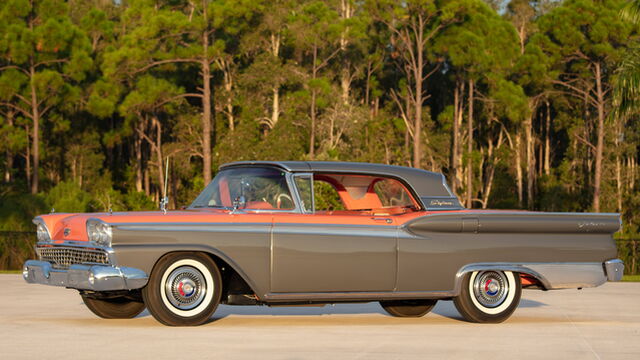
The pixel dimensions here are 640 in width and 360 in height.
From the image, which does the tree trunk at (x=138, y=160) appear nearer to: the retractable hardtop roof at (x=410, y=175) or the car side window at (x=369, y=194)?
the car side window at (x=369, y=194)

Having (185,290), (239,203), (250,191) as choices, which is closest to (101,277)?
(185,290)

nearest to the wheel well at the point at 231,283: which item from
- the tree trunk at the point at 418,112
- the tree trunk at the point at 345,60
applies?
the tree trunk at the point at 418,112

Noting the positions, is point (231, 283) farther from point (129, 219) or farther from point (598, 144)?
point (598, 144)

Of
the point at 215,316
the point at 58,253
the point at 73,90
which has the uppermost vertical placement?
the point at 73,90

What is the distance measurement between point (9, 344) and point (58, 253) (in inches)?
59.7

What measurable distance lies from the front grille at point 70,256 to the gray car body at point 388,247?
0.66 ft

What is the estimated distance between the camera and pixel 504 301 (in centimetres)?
1070

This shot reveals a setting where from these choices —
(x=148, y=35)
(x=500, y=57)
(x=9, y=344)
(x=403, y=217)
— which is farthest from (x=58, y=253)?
(x=500, y=57)

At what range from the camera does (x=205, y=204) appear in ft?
34.6

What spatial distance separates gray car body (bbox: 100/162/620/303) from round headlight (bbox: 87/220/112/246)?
7 cm

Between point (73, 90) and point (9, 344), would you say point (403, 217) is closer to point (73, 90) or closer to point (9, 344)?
point (9, 344)

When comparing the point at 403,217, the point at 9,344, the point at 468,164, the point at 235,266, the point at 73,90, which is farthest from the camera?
the point at 468,164

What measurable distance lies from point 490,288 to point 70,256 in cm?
430

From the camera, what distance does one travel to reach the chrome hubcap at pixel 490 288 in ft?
34.9
